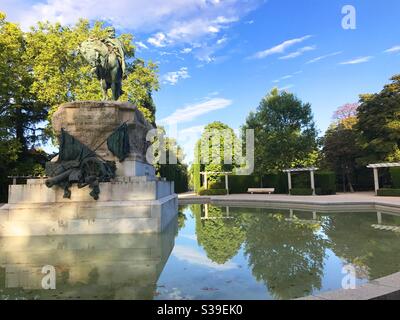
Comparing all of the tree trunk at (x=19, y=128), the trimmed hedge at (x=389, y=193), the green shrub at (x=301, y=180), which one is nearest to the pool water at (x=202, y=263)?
the trimmed hedge at (x=389, y=193)

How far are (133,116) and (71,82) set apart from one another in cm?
1603

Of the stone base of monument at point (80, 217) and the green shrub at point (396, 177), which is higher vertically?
the green shrub at point (396, 177)

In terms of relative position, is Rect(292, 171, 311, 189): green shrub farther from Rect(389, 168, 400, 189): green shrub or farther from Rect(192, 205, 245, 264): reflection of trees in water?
Rect(192, 205, 245, 264): reflection of trees in water

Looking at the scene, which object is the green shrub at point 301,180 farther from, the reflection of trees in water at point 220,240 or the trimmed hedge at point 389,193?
the reflection of trees in water at point 220,240

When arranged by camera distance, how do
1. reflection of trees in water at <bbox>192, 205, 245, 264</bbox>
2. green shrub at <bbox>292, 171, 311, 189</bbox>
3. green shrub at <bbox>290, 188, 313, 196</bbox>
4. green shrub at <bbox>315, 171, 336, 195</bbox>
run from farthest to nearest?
green shrub at <bbox>292, 171, 311, 189</bbox>, green shrub at <bbox>315, 171, 336, 195</bbox>, green shrub at <bbox>290, 188, 313, 196</bbox>, reflection of trees in water at <bbox>192, 205, 245, 264</bbox>

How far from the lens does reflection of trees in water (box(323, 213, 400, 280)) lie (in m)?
4.88

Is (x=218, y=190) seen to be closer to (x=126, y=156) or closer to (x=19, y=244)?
(x=126, y=156)

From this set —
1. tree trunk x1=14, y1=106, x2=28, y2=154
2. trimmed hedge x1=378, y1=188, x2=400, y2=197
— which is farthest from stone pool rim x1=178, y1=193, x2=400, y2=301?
tree trunk x1=14, y1=106, x2=28, y2=154

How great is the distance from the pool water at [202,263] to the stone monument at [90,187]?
0.43 metres

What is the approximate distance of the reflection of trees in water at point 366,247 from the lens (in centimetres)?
488

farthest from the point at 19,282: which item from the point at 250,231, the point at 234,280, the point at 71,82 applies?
the point at 71,82

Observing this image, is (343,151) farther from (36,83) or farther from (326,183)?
(36,83)

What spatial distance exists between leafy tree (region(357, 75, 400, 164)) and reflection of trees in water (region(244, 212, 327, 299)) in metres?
19.8

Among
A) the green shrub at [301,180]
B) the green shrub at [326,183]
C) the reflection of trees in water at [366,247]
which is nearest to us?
the reflection of trees in water at [366,247]
